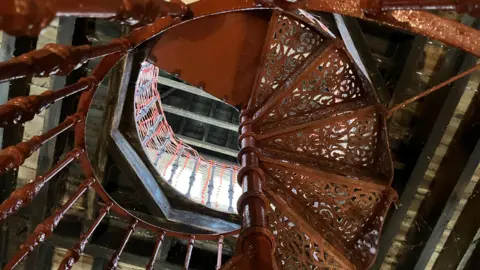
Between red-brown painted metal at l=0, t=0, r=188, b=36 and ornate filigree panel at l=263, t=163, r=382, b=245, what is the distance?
1.59 meters

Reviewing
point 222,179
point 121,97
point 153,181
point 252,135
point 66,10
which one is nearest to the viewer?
point 66,10

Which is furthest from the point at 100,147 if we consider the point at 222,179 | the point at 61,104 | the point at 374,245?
the point at 374,245

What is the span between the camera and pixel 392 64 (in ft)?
12.7

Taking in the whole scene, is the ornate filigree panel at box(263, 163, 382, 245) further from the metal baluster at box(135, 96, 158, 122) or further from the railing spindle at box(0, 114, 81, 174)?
the metal baluster at box(135, 96, 158, 122)

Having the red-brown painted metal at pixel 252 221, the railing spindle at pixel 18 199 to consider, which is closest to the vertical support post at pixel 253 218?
the red-brown painted metal at pixel 252 221

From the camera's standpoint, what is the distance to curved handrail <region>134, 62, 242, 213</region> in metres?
4.16

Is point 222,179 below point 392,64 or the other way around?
below

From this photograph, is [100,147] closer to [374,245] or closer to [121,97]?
[121,97]

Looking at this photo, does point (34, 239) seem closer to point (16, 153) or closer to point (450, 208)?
point (16, 153)

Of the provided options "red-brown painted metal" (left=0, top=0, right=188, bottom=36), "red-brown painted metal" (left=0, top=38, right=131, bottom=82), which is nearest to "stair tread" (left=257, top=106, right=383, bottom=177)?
"red-brown painted metal" (left=0, top=38, right=131, bottom=82)

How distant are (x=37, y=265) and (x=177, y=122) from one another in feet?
9.09

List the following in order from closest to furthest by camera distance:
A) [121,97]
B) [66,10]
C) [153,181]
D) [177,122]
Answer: [66,10] → [121,97] → [153,181] → [177,122]

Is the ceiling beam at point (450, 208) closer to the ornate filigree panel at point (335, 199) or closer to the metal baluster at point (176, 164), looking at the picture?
the ornate filigree panel at point (335, 199)

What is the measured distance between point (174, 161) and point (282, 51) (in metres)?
2.26
